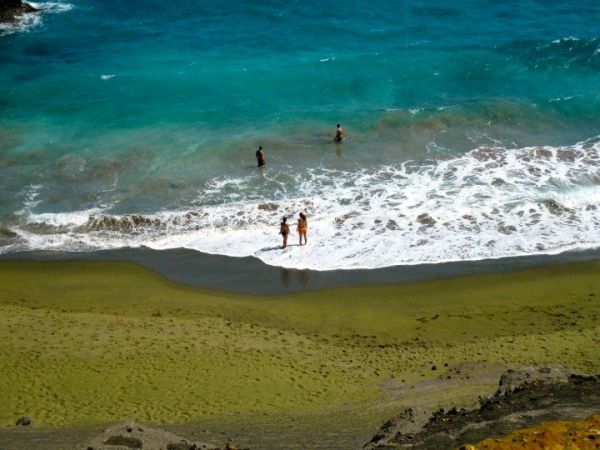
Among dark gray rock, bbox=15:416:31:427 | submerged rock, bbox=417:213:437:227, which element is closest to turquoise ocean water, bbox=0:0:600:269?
submerged rock, bbox=417:213:437:227

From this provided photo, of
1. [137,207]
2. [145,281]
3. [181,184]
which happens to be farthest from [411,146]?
[145,281]

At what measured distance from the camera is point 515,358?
1669cm

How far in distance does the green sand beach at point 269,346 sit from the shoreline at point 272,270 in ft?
1.44

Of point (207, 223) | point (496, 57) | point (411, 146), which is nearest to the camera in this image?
point (207, 223)

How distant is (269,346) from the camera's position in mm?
17562

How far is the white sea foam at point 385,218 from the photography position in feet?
76.4

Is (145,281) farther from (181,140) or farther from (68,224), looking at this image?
(181,140)

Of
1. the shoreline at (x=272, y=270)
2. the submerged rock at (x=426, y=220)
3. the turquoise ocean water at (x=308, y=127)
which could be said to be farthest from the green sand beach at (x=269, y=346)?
the submerged rock at (x=426, y=220)

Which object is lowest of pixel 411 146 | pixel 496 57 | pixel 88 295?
pixel 88 295

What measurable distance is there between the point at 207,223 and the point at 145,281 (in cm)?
418

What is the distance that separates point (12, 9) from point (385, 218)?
118ft

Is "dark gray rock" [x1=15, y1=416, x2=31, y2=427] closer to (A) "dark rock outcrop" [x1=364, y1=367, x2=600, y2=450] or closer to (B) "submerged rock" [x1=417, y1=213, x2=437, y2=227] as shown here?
(A) "dark rock outcrop" [x1=364, y1=367, x2=600, y2=450]

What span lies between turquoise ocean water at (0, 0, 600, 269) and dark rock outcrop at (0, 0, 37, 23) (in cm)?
104

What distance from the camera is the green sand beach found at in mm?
14820
